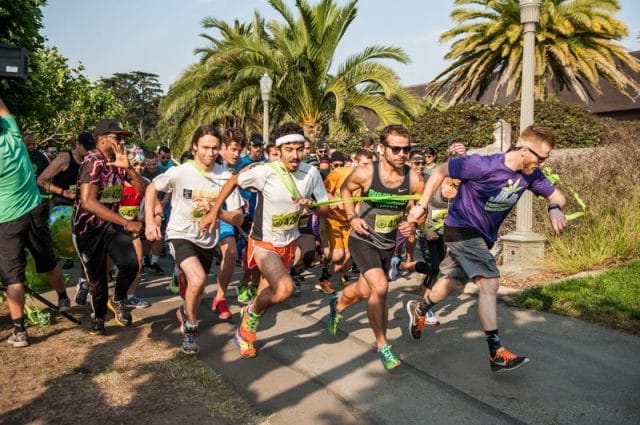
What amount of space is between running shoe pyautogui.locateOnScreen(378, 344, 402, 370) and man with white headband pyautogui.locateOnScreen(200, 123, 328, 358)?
96 centimetres

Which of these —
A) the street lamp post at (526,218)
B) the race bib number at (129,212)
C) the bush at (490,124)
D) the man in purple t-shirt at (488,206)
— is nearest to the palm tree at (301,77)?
the bush at (490,124)

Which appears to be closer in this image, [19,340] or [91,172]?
[19,340]

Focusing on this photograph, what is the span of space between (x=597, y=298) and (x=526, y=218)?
2.16 m

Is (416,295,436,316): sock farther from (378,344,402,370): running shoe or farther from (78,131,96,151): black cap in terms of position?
(78,131,96,151): black cap

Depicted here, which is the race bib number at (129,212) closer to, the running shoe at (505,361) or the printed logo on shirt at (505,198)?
the printed logo on shirt at (505,198)

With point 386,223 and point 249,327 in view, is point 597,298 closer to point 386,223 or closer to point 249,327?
point 386,223

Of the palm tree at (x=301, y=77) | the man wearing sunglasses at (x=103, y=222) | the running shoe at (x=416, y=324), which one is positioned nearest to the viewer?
the running shoe at (x=416, y=324)

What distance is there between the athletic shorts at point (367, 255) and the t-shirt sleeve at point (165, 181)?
175 centimetres

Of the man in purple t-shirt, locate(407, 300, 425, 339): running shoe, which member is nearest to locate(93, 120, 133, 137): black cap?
the man in purple t-shirt

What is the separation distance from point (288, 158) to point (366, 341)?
1828 millimetres

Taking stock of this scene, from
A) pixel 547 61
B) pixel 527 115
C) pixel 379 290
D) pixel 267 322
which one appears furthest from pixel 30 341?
pixel 547 61

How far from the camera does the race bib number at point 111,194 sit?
5.64m

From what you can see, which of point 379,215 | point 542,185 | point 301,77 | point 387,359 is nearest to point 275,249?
point 379,215

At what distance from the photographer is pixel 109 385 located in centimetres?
428
